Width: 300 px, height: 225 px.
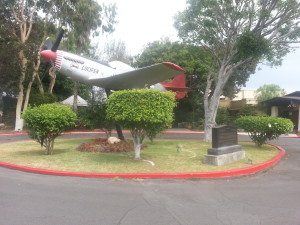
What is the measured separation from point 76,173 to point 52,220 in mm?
4091

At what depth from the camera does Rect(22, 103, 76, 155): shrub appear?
1290 centimetres

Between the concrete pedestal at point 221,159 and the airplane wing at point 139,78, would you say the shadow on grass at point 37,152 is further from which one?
the concrete pedestal at point 221,159

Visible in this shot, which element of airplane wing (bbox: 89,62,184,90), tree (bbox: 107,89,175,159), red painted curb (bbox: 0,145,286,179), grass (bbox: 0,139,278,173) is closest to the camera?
red painted curb (bbox: 0,145,286,179)

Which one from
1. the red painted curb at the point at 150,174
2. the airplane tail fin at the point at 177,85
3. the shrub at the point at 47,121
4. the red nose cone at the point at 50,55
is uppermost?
the red nose cone at the point at 50,55

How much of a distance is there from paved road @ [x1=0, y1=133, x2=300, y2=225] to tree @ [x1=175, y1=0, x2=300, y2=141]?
30.5ft

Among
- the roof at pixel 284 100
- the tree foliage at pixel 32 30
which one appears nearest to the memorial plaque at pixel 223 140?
the tree foliage at pixel 32 30

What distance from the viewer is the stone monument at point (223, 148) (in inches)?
492

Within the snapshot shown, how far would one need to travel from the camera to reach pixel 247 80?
1517 inches

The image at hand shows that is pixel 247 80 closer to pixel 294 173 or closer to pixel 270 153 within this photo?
pixel 270 153

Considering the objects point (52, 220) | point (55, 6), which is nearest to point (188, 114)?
point (55, 6)

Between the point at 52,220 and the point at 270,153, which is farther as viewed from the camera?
the point at 270,153

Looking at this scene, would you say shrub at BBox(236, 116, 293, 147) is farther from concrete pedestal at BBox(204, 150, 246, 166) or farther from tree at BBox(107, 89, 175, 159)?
tree at BBox(107, 89, 175, 159)

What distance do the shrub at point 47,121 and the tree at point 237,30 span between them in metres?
9.06

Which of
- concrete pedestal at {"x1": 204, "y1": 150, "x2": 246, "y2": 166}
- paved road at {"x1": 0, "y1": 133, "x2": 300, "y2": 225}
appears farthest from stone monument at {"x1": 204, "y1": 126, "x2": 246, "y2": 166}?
paved road at {"x1": 0, "y1": 133, "x2": 300, "y2": 225}
